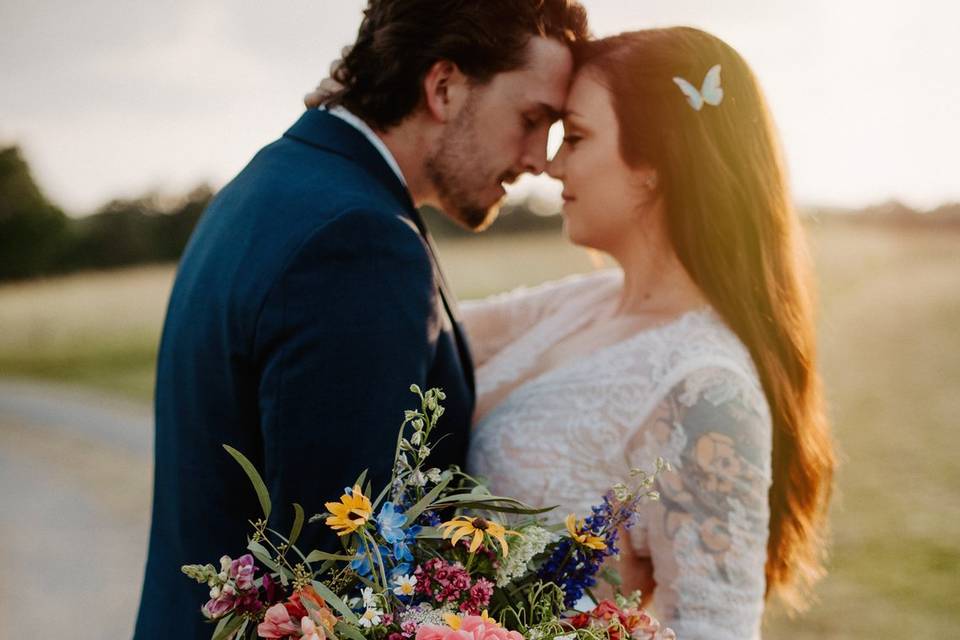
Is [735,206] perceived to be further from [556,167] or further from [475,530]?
[475,530]

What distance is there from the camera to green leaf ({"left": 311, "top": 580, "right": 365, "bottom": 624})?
3.85 ft

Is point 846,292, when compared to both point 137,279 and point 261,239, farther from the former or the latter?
point 261,239

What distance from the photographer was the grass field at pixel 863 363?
621 cm

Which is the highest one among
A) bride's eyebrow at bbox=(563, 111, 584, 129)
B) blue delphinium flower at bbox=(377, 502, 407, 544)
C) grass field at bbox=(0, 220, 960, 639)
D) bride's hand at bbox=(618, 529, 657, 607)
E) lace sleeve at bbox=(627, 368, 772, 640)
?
bride's eyebrow at bbox=(563, 111, 584, 129)

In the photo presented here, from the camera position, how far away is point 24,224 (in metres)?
20.3

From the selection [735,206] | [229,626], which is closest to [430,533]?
[229,626]

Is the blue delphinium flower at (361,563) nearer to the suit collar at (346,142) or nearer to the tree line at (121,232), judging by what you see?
the suit collar at (346,142)

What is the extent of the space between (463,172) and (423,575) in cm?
170

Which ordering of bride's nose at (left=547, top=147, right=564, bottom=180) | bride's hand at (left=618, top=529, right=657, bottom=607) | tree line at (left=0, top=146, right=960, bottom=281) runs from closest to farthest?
bride's hand at (left=618, top=529, right=657, bottom=607), bride's nose at (left=547, top=147, right=564, bottom=180), tree line at (left=0, top=146, right=960, bottom=281)

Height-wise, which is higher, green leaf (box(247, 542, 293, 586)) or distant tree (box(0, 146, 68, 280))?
green leaf (box(247, 542, 293, 586))

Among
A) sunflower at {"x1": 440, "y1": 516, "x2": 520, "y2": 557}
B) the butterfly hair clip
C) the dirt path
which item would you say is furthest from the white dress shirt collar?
the dirt path

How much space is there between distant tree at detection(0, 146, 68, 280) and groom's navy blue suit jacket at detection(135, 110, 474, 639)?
18.8m

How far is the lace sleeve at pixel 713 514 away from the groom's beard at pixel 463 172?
0.96 meters

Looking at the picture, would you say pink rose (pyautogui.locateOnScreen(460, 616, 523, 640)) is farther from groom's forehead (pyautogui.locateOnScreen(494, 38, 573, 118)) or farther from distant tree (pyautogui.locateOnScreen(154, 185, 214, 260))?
distant tree (pyautogui.locateOnScreen(154, 185, 214, 260))
